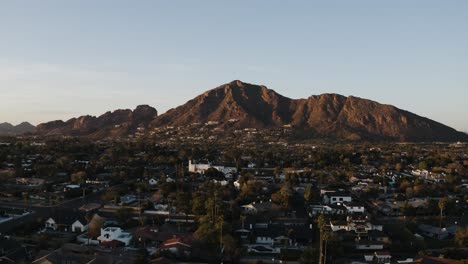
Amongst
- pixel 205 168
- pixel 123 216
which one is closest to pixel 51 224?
pixel 123 216

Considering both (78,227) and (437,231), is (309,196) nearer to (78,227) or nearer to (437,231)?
(437,231)

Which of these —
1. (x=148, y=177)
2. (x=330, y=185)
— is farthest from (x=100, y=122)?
(x=330, y=185)

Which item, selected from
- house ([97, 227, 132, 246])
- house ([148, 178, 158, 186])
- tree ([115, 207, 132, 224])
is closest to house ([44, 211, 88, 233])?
tree ([115, 207, 132, 224])

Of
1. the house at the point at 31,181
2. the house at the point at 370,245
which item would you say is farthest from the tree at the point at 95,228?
the house at the point at 31,181

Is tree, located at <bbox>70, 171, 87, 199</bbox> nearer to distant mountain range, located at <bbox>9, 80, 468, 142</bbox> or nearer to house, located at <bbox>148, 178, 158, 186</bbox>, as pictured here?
house, located at <bbox>148, 178, 158, 186</bbox>

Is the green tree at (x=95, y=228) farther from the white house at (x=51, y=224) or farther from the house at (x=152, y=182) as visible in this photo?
the house at (x=152, y=182)

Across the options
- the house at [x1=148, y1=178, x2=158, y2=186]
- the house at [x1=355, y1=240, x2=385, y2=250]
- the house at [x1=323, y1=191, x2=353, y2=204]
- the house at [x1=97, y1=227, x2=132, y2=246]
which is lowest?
the house at [x1=355, y1=240, x2=385, y2=250]
